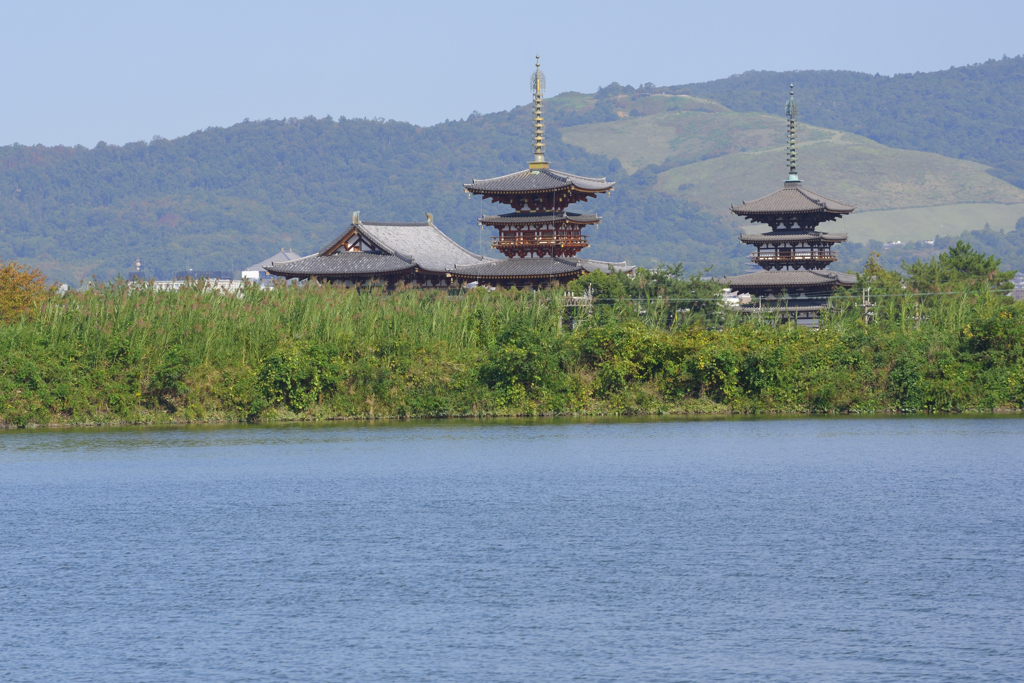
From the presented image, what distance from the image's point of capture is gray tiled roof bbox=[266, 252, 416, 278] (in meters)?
56.9

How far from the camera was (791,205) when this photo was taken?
61.7 meters

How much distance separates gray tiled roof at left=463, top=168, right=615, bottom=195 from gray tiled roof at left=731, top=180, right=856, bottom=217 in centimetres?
848

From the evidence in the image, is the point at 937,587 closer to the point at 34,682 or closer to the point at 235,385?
the point at 34,682

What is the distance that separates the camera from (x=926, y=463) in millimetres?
24844

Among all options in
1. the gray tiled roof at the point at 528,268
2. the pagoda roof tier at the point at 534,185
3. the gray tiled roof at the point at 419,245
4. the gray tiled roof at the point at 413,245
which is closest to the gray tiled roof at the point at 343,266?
the gray tiled roof at the point at 413,245

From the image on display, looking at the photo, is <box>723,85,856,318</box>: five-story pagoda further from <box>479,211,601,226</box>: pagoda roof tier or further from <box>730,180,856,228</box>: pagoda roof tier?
<box>479,211,601,226</box>: pagoda roof tier

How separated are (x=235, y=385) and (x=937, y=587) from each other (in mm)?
23084

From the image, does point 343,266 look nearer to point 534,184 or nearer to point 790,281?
point 534,184

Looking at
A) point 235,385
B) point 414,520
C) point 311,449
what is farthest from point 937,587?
point 235,385

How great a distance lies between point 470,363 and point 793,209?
3030cm

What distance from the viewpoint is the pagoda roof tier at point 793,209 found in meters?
61.0

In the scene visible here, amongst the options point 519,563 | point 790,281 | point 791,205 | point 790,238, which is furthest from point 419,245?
point 519,563

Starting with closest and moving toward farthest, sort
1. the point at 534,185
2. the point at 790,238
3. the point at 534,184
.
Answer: the point at 534,185, the point at 534,184, the point at 790,238

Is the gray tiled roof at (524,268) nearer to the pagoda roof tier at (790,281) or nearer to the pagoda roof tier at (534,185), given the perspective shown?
the pagoda roof tier at (534,185)
